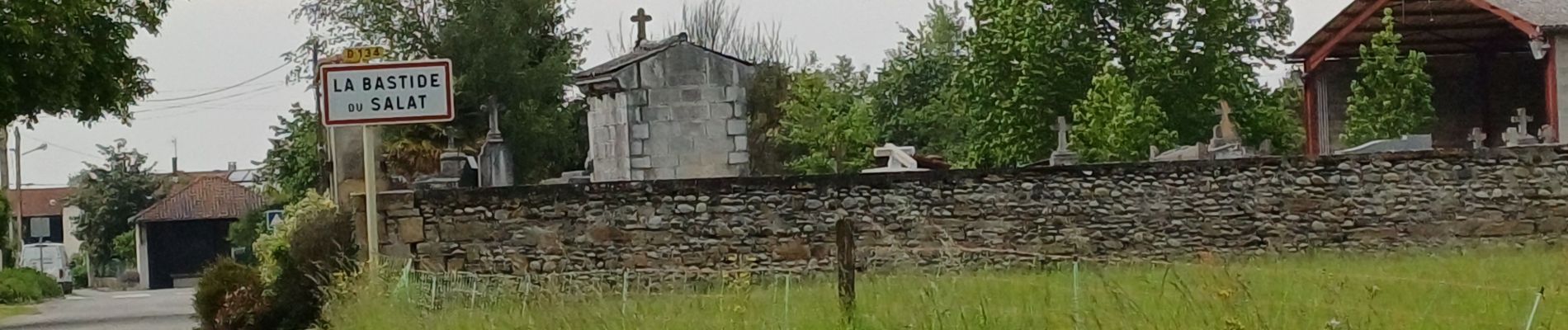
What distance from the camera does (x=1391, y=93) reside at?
3047 centimetres

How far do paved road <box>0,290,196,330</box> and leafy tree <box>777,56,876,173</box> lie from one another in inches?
514

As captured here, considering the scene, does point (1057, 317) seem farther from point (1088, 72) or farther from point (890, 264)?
point (1088, 72)

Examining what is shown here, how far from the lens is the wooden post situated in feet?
32.9

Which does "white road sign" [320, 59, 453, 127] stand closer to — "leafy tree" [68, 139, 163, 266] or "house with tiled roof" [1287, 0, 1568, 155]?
"house with tiled roof" [1287, 0, 1568, 155]

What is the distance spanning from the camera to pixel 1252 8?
39438 mm

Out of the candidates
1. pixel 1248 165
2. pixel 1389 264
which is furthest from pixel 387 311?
pixel 1248 165

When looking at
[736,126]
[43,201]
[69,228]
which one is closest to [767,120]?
[736,126]

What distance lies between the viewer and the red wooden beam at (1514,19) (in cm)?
2820

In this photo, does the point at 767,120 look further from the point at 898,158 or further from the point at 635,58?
the point at 635,58

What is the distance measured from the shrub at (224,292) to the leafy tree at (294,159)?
2038 cm

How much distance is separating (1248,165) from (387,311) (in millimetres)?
9928

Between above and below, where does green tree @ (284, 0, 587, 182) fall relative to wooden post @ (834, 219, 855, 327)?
above

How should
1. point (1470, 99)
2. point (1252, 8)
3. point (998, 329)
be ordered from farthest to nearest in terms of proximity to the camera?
1. point (1252, 8)
2. point (1470, 99)
3. point (998, 329)

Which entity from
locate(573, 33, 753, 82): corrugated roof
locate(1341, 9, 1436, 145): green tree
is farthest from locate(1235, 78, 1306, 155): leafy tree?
locate(573, 33, 753, 82): corrugated roof
